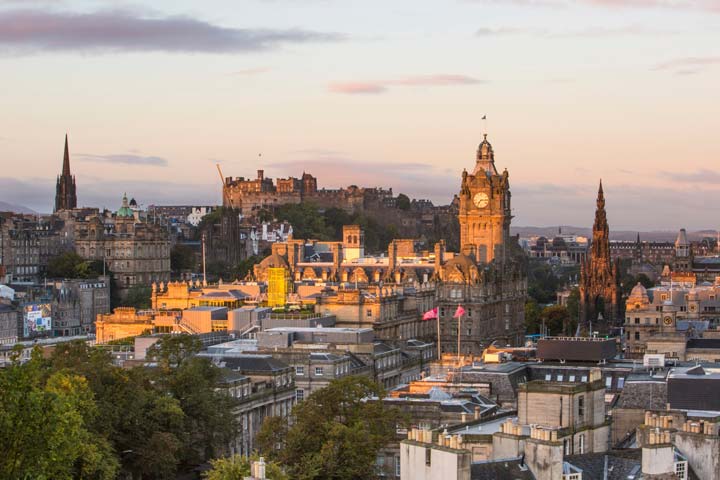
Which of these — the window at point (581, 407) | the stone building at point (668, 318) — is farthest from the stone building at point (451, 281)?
the window at point (581, 407)

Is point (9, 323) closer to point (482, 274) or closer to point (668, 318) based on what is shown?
point (482, 274)

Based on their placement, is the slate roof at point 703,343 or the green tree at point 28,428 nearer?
the green tree at point 28,428

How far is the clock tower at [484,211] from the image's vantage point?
624 ft

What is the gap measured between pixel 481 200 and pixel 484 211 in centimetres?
167

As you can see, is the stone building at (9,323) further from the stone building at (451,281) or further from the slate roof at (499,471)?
the slate roof at (499,471)

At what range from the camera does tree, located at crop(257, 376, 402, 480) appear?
71.1m

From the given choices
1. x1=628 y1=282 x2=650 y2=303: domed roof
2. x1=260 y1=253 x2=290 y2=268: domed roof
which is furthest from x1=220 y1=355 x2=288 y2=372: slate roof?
x1=260 y1=253 x2=290 y2=268: domed roof

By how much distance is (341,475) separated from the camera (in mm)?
71000

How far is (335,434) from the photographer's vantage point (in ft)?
235

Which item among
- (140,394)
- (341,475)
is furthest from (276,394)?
(341,475)

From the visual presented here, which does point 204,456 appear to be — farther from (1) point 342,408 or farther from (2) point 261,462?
(2) point 261,462

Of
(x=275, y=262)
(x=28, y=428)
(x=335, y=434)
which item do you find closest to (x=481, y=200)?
(x=275, y=262)

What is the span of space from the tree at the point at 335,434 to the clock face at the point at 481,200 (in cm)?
11136

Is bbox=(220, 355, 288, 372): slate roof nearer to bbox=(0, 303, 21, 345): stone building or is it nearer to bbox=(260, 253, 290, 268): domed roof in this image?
bbox=(0, 303, 21, 345): stone building
